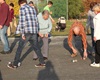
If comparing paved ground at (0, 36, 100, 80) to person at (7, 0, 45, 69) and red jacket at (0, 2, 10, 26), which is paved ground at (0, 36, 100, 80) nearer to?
person at (7, 0, 45, 69)

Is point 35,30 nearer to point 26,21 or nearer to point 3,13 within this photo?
point 26,21

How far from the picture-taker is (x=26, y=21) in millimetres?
8891

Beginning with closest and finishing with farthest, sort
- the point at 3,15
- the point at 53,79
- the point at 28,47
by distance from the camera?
the point at 53,79 → the point at 3,15 → the point at 28,47

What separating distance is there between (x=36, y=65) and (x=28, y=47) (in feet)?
12.6

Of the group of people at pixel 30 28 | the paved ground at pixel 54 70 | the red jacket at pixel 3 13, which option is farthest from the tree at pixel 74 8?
the group of people at pixel 30 28

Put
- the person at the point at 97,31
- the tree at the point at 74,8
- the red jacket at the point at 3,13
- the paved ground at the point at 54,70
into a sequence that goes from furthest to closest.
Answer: the tree at the point at 74,8, the red jacket at the point at 3,13, the person at the point at 97,31, the paved ground at the point at 54,70

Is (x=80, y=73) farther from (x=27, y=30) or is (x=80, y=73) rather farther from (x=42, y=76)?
(x=27, y=30)

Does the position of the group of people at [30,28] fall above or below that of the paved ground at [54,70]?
above

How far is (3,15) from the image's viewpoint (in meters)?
10.9

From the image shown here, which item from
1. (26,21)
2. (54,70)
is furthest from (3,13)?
(54,70)

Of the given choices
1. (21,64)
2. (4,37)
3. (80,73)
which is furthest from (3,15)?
(80,73)

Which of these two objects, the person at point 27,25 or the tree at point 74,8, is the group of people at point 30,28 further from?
the tree at point 74,8

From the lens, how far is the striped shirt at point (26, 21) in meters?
8.81

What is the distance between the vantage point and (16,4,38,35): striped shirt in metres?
8.81
